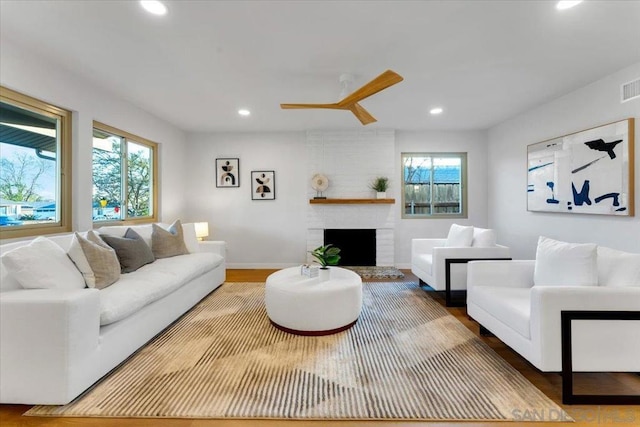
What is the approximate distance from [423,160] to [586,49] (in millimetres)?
2896

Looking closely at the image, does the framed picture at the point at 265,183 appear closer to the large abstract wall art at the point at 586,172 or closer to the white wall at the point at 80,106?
the white wall at the point at 80,106

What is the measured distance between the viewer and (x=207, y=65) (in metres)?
2.67

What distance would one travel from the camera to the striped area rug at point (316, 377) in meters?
1.59

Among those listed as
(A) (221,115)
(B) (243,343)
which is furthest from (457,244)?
(A) (221,115)

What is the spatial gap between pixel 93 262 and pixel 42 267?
372 mm

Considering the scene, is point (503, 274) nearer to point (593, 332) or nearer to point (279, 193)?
point (593, 332)

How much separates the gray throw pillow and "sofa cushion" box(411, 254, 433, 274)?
3217mm

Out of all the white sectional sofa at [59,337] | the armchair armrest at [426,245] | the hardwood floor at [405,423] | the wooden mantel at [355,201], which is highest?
the wooden mantel at [355,201]

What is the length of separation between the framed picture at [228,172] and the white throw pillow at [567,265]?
4.53 metres

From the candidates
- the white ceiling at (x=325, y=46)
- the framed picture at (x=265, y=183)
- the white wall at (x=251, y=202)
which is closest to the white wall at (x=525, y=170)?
the white ceiling at (x=325, y=46)

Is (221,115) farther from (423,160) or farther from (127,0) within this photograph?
(423,160)

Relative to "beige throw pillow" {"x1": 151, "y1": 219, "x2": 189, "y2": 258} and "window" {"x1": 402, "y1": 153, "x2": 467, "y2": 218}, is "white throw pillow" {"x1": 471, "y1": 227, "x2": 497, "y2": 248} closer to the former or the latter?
"window" {"x1": 402, "y1": 153, "x2": 467, "y2": 218}

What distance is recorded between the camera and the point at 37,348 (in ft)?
5.19

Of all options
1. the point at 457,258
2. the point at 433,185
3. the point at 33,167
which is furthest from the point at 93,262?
the point at 433,185
